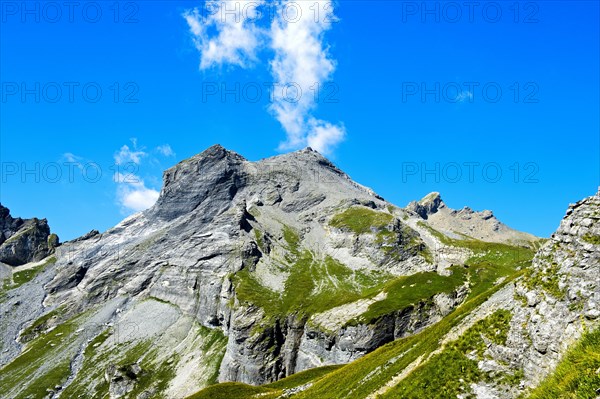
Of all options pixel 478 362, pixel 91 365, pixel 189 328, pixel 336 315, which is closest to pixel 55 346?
pixel 91 365

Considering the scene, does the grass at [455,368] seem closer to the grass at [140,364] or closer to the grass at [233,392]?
the grass at [233,392]

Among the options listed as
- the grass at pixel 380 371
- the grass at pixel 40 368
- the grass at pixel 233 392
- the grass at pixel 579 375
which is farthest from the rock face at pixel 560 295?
the grass at pixel 40 368

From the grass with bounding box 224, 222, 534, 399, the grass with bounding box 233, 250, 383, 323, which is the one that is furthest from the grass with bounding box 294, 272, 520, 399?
the grass with bounding box 233, 250, 383, 323

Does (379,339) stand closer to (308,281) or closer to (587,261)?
(308,281)

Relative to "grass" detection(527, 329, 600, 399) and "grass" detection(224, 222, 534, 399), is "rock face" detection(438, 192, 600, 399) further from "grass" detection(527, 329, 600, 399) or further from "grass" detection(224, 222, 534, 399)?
"grass" detection(527, 329, 600, 399)

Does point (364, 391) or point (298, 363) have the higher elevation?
point (298, 363)

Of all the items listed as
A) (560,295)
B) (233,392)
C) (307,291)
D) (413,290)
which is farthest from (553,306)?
(307,291)

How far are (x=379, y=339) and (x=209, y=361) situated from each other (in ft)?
236

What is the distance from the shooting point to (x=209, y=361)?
153750 millimetres

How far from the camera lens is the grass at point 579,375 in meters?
12.5

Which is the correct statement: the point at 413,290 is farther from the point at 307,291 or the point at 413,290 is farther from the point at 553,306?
the point at 553,306

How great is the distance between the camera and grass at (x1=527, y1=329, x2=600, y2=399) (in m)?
12.5

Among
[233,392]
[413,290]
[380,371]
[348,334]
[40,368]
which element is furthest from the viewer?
[40,368]

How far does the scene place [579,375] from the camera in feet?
43.6
